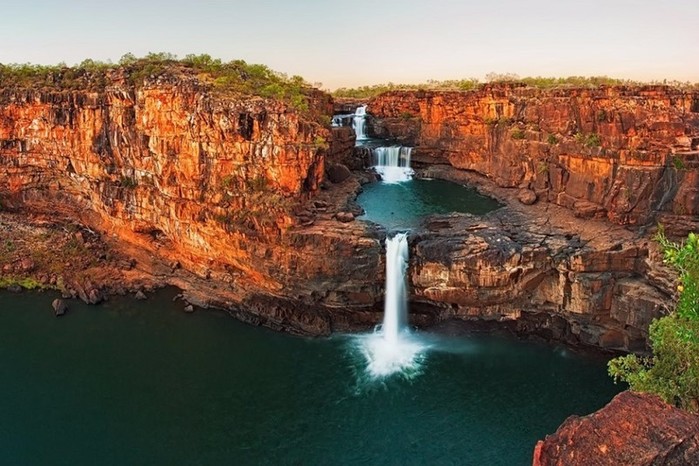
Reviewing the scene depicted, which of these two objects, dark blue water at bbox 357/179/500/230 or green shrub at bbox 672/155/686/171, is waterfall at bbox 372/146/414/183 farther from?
green shrub at bbox 672/155/686/171

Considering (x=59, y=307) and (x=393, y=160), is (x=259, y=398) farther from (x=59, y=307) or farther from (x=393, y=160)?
(x=393, y=160)

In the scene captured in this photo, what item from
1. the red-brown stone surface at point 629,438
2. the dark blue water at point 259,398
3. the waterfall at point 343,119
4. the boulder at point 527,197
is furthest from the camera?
the waterfall at point 343,119

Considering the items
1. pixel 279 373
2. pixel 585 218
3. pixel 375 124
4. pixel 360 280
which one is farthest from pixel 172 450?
pixel 375 124

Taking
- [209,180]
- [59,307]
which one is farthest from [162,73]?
[59,307]

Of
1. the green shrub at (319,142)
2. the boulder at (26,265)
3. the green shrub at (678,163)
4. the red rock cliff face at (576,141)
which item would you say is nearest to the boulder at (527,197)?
the red rock cliff face at (576,141)

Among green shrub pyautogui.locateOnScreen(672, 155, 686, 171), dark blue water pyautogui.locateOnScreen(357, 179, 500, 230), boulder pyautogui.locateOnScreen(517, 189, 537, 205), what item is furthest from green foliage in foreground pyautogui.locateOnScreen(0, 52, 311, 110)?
green shrub pyautogui.locateOnScreen(672, 155, 686, 171)

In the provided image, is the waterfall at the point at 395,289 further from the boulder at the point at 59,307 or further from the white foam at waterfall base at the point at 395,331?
the boulder at the point at 59,307
